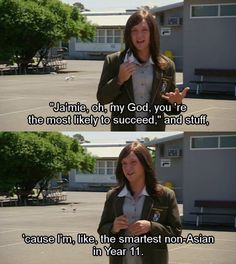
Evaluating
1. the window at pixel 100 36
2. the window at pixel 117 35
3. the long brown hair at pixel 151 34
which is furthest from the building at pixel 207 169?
the window at pixel 100 36

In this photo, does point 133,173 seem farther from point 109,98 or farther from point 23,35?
point 23,35

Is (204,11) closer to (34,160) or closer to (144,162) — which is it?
(34,160)

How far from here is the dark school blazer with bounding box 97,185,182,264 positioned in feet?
10.1

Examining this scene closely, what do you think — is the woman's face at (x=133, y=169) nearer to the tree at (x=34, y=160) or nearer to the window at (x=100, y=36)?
the tree at (x=34, y=160)

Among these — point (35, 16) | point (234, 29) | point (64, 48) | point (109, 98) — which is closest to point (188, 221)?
point (234, 29)

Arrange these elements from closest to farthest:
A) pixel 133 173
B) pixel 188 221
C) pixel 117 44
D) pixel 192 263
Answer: pixel 133 173 < pixel 192 263 < pixel 188 221 < pixel 117 44

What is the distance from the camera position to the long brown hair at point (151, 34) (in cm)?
311

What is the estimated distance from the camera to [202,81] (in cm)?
1193

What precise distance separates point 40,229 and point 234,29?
4.26 metres

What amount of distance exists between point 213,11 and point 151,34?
29.5 ft

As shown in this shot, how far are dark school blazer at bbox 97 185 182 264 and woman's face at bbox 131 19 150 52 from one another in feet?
1.74

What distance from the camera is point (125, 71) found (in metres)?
3.10

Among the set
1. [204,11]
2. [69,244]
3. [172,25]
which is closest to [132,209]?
[69,244]

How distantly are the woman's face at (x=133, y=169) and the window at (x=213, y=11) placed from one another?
29.5 ft
